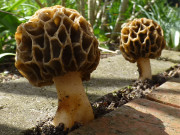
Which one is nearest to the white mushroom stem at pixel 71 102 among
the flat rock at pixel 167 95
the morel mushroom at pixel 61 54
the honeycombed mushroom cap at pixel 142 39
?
the morel mushroom at pixel 61 54

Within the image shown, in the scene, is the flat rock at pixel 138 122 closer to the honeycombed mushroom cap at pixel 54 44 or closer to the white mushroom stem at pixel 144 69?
the honeycombed mushroom cap at pixel 54 44

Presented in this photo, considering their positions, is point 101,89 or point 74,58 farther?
point 101,89

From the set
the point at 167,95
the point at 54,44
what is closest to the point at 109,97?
the point at 167,95

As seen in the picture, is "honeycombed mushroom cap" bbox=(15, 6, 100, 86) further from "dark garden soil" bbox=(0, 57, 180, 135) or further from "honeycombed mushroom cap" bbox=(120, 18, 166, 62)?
"honeycombed mushroom cap" bbox=(120, 18, 166, 62)

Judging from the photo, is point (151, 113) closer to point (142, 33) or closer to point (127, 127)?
point (127, 127)

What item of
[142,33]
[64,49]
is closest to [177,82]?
[142,33]

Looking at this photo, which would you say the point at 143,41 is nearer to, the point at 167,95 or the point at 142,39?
the point at 142,39
